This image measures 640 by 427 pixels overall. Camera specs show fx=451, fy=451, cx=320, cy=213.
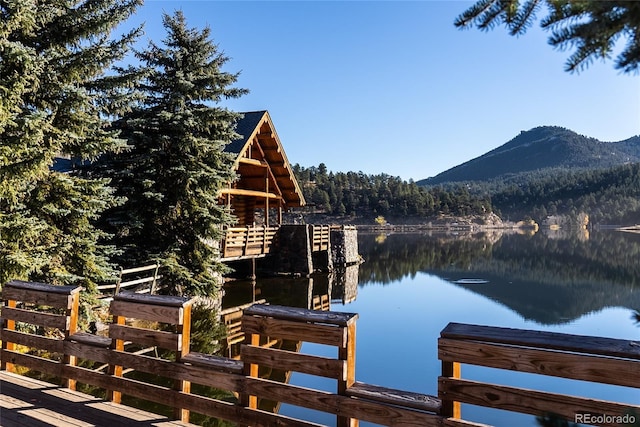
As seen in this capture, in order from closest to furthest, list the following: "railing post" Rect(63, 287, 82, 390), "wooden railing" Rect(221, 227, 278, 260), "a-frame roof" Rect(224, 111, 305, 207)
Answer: "railing post" Rect(63, 287, 82, 390)
"wooden railing" Rect(221, 227, 278, 260)
"a-frame roof" Rect(224, 111, 305, 207)

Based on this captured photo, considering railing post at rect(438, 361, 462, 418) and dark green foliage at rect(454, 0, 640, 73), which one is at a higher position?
dark green foliage at rect(454, 0, 640, 73)

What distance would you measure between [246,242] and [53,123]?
34.6ft

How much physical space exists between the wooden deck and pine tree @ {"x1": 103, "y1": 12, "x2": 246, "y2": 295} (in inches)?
299

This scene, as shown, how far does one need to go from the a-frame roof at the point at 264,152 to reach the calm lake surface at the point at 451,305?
465 centimetres

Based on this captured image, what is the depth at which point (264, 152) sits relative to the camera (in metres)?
20.0

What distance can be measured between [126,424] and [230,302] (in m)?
11.5

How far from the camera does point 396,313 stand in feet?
48.2

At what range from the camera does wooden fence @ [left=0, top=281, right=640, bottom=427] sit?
243 centimetres

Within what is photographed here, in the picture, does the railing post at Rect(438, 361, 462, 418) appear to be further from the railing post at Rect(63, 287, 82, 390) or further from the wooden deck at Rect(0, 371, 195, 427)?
the railing post at Rect(63, 287, 82, 390)

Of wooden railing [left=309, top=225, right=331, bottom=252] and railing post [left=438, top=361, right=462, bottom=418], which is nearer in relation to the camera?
railing post [left=438, top=361, right=462, bottom=418]

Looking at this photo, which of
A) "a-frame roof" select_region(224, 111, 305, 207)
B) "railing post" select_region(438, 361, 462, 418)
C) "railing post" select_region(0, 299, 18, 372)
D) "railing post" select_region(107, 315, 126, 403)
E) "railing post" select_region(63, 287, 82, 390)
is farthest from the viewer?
"a-frame roof" select_region(224, 111, 305, 207)

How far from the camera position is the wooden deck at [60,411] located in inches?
141

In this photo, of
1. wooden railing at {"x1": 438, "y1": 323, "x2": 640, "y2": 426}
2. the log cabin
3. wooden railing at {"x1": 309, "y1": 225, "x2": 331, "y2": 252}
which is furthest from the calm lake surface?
the log cabin

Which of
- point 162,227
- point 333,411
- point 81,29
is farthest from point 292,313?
point 162,227
